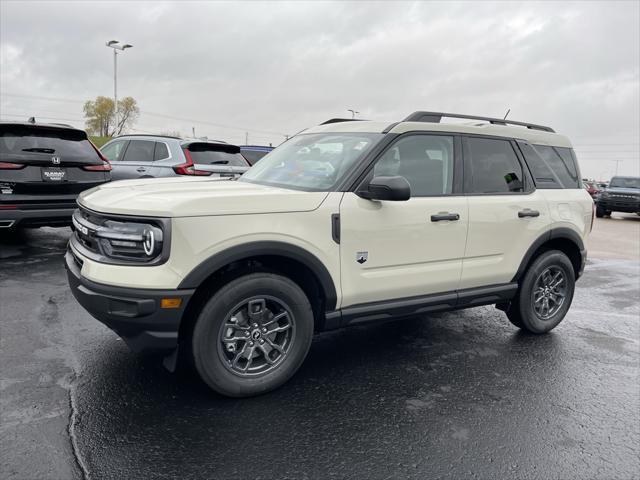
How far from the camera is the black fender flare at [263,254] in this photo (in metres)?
2.85

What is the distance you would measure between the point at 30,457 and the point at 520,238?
385cm

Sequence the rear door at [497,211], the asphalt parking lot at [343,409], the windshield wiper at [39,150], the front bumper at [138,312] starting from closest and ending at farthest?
1. the asphalt parking lot at [343,409]
2. the front bumper at [138,312]
3. the rear door at [497,211]
4. the windshield wiper at [39,150]

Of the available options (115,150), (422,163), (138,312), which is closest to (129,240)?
(138,312)

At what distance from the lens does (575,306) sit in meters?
6.00

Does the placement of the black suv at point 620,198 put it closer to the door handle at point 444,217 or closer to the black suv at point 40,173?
the door handle at point 444,217

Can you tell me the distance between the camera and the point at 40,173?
6.24m

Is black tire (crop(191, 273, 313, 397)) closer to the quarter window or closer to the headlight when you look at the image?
the headlight

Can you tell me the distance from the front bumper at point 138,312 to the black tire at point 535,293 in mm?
3093

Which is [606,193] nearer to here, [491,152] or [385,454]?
[491,152]

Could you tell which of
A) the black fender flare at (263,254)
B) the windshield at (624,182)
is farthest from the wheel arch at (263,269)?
the windshield at (624,182)

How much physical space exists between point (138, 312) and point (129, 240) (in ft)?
1.36

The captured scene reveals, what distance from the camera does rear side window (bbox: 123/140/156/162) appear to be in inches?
353

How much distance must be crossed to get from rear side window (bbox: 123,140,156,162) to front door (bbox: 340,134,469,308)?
6.40 m

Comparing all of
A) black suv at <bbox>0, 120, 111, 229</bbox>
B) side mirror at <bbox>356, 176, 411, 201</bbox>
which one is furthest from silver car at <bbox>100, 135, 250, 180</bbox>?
side mirror at <bbox>356, 176, 411, 201</bbox>
